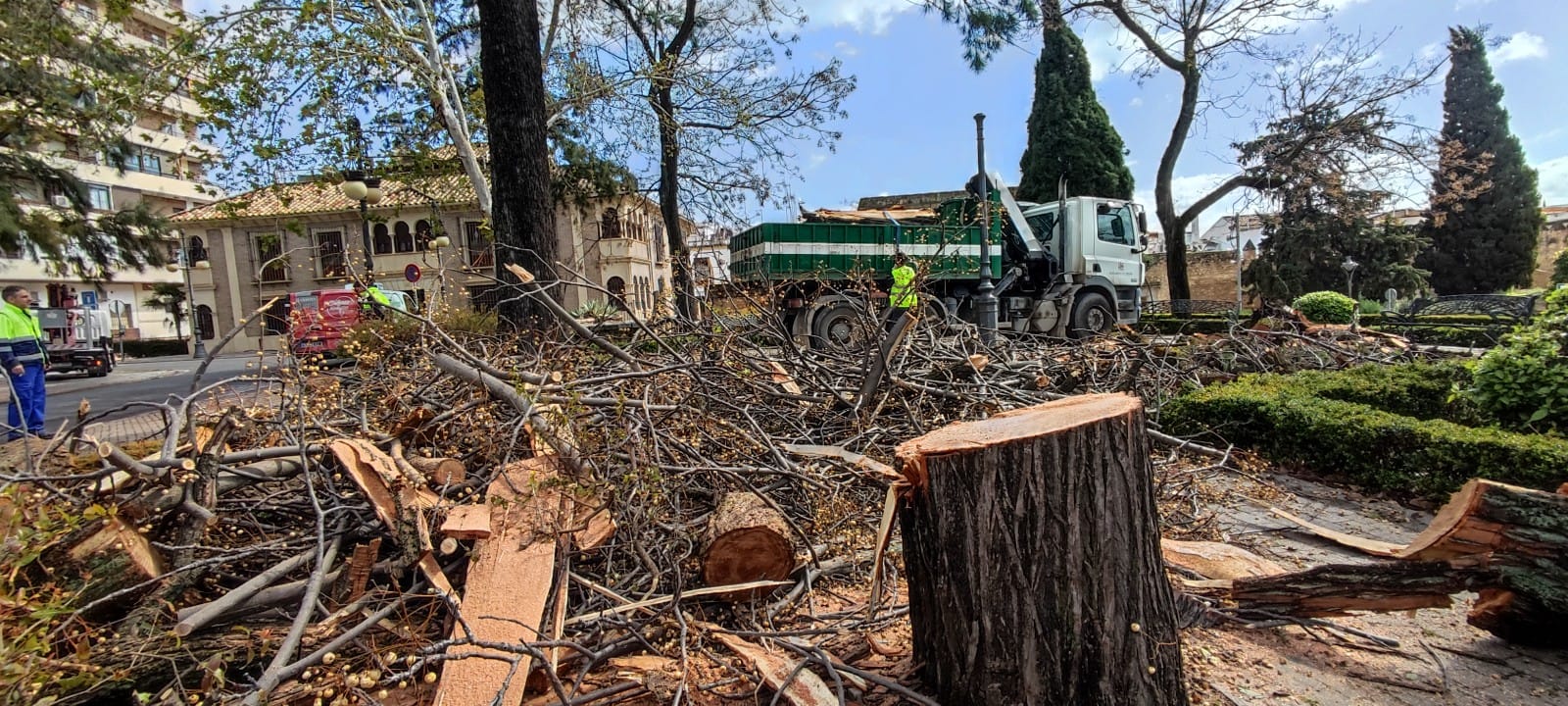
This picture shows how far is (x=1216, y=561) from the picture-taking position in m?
3.01

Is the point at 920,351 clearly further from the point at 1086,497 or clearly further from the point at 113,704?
the point at 113,704

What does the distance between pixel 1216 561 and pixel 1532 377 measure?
13.6 feet

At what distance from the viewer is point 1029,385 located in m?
5.63

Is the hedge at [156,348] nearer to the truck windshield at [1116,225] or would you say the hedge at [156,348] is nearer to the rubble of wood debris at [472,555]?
the rubble of wood debris at [472,555]

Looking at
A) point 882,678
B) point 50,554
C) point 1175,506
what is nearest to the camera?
point 882,678

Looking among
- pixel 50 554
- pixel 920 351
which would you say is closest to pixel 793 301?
pixel 920 351

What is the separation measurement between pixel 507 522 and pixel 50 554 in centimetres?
148

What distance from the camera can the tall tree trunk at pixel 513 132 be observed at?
22.9 feet

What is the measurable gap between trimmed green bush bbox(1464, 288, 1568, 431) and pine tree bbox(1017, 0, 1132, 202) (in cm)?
2280

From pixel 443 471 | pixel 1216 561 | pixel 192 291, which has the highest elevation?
pixel 192 291

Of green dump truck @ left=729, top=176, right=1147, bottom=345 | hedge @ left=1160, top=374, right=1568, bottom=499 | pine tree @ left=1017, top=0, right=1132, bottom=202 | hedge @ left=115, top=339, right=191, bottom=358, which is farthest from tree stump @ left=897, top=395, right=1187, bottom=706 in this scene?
hedge @ left=115, top=339, right=191, bottom=358

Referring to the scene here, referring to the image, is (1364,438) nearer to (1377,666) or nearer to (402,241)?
(1377,666)

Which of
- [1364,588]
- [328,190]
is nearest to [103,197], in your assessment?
[328,190]

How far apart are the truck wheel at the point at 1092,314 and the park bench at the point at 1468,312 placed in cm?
571
